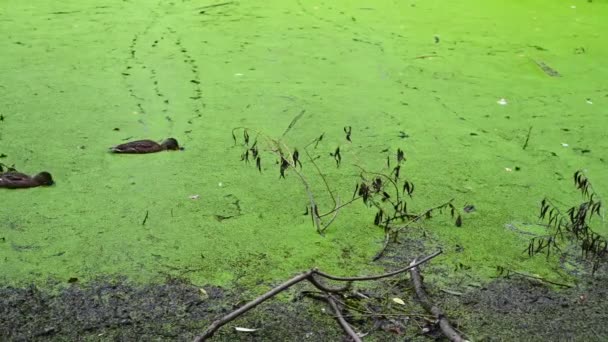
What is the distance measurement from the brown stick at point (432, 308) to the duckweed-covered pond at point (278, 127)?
0.20 ft

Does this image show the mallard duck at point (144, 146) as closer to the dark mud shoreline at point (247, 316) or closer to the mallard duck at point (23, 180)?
the mallard duck at point (23, 180)

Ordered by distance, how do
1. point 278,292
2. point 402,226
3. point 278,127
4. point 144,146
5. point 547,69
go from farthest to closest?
point 547,69, point 278,127, point 144,146, point 402,226, point 278,292

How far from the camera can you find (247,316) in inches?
55.0

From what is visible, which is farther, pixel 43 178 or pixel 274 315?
pixel 43 178

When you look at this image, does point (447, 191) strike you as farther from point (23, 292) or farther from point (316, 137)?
point (23, 292)

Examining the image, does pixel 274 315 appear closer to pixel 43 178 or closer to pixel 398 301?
pixel 398 301

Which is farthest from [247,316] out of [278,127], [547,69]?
[547,69]

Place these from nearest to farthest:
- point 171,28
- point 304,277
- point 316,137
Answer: point 304,277, point 316,137, point 171,28

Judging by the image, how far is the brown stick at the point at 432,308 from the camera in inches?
53.1

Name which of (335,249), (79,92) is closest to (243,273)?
(335,249)

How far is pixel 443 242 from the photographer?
Answer: 1.68 metres

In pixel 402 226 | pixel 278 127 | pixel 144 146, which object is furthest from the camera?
pixel 278 127

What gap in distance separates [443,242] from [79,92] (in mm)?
1246

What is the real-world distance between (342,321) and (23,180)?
2.82 feet
